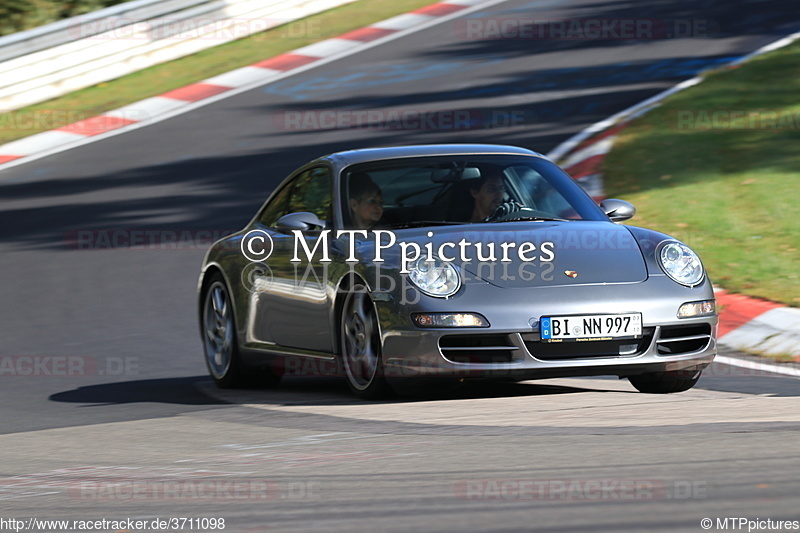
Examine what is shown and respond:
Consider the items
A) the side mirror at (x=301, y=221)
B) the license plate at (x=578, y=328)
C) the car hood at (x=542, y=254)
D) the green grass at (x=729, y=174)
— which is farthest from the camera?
the green grass at (x=729, y=174)

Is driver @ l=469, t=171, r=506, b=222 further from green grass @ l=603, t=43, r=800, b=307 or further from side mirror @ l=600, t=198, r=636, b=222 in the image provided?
green grass @ l=603, t=43, r=800, b=307

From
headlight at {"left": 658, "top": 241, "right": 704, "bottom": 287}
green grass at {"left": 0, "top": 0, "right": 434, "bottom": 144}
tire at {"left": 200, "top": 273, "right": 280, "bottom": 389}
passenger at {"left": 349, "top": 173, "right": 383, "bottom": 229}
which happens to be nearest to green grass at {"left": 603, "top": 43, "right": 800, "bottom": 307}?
headlight at {"left": 658, "top": 241, "right": 704, "bottom": 287}

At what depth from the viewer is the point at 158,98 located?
19.4m

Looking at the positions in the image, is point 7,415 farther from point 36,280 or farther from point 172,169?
point 172,169

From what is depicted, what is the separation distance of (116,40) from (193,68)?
1129mm

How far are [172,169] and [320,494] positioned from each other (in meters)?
11.2

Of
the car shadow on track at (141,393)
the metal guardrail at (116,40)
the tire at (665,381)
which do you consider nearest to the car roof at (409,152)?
the car shadow on track at (141,393)

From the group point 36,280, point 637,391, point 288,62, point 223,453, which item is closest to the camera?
point 223,453

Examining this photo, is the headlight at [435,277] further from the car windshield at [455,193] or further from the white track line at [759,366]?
the white track line at [759,366]

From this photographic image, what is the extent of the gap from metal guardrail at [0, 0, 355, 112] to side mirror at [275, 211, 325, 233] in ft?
39.5

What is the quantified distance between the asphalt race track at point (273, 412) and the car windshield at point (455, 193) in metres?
0.95

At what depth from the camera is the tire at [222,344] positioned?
8.93 metres

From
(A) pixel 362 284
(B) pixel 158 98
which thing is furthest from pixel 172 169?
(A) pixel 362 284

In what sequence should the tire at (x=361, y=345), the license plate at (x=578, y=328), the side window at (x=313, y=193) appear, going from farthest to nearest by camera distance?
the side window at (x=313, y=193), the tire at (x=361, y=345), the license plate at (x=578, y=328)
